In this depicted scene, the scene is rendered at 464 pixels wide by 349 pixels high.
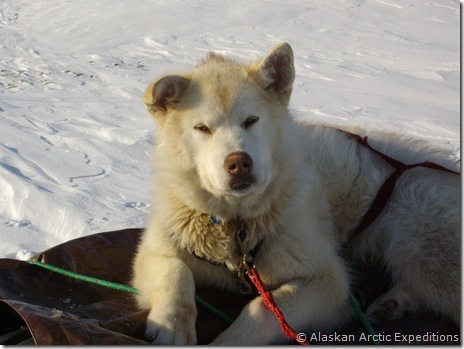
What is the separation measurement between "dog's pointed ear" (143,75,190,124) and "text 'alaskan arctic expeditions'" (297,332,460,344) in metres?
1.49

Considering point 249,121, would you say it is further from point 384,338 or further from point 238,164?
point 384,338

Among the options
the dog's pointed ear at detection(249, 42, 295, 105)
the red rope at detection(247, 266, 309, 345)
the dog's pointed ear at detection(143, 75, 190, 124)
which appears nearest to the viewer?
the red rope at detection(247, 266, 309, 345)

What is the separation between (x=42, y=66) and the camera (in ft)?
35.2

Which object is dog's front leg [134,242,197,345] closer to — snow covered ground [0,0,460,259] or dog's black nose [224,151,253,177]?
dog's black nose [224,151,253,177]

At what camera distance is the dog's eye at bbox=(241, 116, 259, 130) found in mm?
3111

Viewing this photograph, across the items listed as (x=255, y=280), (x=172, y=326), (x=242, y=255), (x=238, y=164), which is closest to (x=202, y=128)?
(x=238, y=164)

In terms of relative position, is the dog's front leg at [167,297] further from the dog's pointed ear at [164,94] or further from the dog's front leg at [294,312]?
the dog's pointed ear at [164,94]

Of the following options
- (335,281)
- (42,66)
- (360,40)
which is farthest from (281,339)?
(360,40)

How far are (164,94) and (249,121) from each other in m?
0.54

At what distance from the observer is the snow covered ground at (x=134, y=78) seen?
5.45 metres

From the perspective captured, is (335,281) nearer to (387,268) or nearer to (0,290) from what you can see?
(387,268)

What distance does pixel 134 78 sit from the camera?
10.2 m

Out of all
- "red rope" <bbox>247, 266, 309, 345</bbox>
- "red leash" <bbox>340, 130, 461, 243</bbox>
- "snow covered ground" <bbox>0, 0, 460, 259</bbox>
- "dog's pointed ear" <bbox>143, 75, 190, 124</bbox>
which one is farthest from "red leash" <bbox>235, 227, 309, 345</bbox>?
"snow covered ground" <bbox>0, 0, 460, 259</bbox>

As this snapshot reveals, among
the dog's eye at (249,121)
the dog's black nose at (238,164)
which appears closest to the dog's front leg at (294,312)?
the dog's black nose at (238,164)
